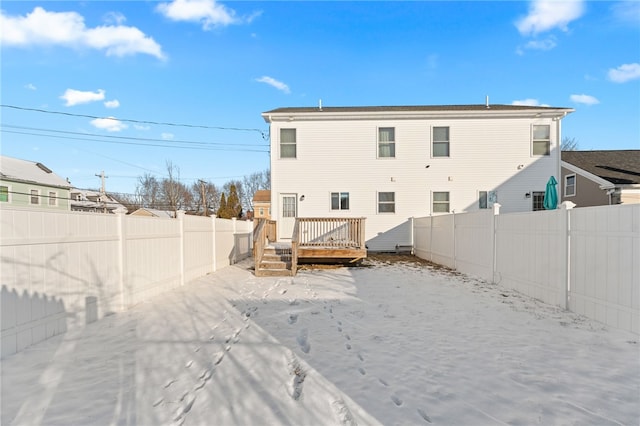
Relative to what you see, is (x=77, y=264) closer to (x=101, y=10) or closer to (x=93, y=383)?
(x=93, y=383)

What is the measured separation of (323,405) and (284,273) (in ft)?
20.7

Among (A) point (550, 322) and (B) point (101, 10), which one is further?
(B) point (101, 10)

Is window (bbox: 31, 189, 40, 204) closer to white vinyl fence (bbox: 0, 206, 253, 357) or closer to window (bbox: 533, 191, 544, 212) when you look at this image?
white vinyl fence (bbox: 0, 206, 253, 357)

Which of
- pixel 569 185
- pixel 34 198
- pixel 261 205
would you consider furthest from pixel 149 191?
pixel 569 185

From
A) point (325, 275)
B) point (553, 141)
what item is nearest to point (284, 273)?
point (325, 275)

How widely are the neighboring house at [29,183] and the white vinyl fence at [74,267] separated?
2062cm

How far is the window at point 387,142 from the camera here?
1384cm

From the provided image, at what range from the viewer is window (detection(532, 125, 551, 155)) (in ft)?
44.4

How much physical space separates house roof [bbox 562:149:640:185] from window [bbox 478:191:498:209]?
6296 millimetres

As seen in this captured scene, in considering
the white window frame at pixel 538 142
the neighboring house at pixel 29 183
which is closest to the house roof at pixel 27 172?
the neighboring house at pixel 29 183

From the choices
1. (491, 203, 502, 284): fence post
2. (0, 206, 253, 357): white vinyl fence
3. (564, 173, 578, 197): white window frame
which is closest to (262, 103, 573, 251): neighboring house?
(564, 173, 578, 197): white window frame

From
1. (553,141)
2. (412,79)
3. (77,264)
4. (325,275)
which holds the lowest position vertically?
(325,275)

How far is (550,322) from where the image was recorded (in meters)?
4.38

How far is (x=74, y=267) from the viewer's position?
4156 mm
